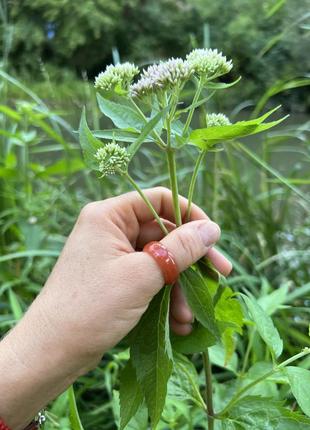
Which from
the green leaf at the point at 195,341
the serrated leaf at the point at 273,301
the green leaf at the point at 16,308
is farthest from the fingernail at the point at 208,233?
the green leaf at the point at 16,308

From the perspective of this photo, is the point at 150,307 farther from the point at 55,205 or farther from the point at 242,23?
the point at 242,23

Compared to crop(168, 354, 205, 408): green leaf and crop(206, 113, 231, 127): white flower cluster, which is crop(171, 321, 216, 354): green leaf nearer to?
crop(168, 354, 205, 408): green leaf

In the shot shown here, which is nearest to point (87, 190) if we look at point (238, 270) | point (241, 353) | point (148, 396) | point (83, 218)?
point (238, 270)

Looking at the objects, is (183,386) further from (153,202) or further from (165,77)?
(165,77)

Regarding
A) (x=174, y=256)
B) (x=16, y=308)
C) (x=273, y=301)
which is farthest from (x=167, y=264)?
(x=16, y=308)

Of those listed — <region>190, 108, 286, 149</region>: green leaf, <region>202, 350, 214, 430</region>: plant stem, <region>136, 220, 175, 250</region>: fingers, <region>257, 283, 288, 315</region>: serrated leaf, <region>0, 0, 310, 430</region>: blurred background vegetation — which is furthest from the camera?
<region>0, 0, 310, 430</region>: blurred background vegetation

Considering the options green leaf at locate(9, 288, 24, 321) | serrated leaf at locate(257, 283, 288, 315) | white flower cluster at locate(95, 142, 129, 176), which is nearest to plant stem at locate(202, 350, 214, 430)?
white flower cluster at locate(95, 142, 129, 176)
